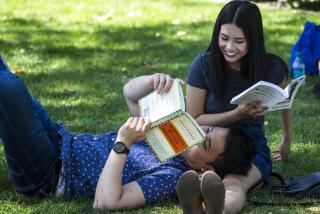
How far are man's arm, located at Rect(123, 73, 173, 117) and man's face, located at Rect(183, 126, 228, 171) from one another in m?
0.32

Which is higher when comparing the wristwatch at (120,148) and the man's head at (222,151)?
the wristwatch at (120,148)

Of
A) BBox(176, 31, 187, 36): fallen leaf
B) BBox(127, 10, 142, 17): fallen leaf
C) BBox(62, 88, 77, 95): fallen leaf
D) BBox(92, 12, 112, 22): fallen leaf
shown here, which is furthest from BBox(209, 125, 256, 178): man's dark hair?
BBox(127, 10, 142, 17): fallen leaf

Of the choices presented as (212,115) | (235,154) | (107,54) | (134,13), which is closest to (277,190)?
(235,154)

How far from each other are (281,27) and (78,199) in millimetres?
5042

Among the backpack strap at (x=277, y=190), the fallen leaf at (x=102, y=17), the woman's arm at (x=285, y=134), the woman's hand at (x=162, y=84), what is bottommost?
the backpack strap at (x=277, y=190)

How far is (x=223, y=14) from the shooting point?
360 cm

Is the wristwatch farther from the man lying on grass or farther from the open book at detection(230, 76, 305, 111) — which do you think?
the open book at detection(230, 76, 305, 111)

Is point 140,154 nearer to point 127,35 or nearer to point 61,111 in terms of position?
point 61,111

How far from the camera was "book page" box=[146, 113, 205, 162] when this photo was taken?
3.05 meters

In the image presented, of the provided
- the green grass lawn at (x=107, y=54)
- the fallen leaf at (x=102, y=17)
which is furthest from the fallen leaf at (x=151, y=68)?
the fallen leaf at (x=102, y=17)

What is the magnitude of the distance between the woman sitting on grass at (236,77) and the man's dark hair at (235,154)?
0.15 ft

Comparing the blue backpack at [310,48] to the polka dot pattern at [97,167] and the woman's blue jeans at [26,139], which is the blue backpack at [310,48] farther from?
the woman's blue jeans at [26,139]

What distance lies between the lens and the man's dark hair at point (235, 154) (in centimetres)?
335

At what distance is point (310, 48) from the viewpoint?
628 cm
